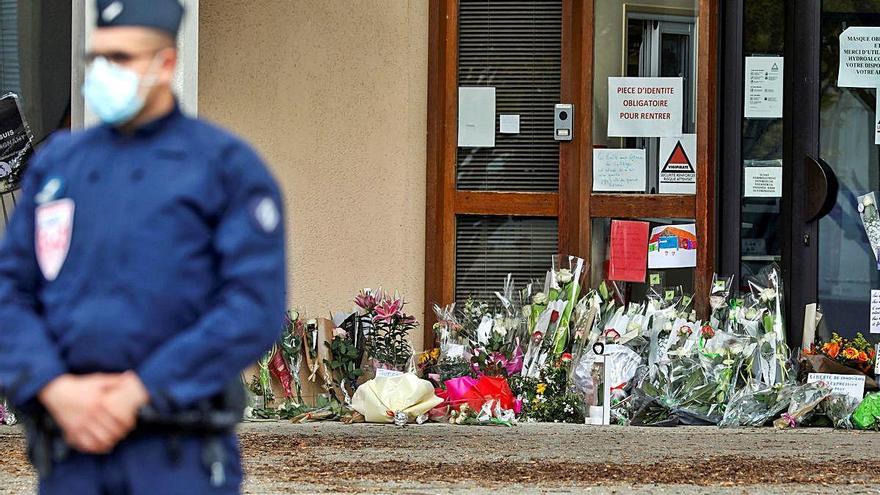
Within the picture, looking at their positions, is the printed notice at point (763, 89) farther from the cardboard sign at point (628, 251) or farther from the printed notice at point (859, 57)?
the cardboard sign at point (628, 251)

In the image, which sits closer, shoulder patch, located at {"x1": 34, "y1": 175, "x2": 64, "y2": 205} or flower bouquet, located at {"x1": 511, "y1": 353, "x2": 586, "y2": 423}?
shoulder patch, located at {"x1": 34, "y1": 175, "x2": 64, "y2": 205}

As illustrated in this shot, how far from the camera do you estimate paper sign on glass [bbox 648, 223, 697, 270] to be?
8047mm

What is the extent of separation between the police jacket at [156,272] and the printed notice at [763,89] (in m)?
5.96

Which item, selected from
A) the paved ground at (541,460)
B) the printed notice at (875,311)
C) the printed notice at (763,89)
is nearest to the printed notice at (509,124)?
the printed notice at (763,89)

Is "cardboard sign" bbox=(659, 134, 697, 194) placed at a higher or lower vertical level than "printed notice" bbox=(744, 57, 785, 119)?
lower

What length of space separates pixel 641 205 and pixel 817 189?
0.96 metres

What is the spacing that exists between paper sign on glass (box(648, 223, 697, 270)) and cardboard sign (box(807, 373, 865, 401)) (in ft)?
3.07

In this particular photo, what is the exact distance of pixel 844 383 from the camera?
757cm

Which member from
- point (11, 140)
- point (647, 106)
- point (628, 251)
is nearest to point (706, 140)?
point (647, 106)

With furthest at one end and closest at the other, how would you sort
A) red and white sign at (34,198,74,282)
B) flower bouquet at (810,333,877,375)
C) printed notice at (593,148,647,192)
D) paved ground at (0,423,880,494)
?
printed notice at (593,148,647,192), flower bouquet at (810,333,877,375), paved ground at (0,423,880,494), red and white sign at (34,198,74,282)

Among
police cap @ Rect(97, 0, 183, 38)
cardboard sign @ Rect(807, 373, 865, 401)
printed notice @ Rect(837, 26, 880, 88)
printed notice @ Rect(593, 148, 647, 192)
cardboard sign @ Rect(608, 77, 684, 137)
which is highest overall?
printed notice @ Rect(837, 26, 880, 88)

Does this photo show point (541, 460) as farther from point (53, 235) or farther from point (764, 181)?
point (53, 235)

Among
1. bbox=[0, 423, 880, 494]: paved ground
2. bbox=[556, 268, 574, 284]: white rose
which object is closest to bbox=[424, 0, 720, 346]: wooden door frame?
bbox=[556, 268, 574, 284]: white rose

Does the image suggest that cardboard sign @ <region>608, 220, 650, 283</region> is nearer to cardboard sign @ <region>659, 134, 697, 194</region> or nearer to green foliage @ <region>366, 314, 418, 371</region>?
cardboard sign @ <region>659, 134, 697, 194</region>
